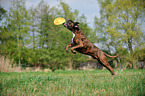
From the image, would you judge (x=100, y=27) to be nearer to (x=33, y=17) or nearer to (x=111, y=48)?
(x=111, y=48)

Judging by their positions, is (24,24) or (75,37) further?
(24,24)

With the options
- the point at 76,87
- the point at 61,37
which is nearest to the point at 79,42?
the point at 76,87

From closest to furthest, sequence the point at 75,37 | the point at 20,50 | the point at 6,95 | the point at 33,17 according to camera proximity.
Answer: the point at 6,95 → the point at 75,37 → the point at 20,50 → the point at 33,17

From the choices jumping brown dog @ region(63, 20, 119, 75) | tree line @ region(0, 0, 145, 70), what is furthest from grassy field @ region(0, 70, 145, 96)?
tree line @ region(0, 0, 145, 70)

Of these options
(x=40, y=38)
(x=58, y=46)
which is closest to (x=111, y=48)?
(x=58, y=46)

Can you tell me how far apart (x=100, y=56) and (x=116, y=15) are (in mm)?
12770

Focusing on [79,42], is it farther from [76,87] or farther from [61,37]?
[61,37]

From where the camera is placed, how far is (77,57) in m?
Result: 17.4

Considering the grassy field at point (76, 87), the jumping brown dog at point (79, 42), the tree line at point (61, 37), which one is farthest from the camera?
the tree line at point (61, 37)

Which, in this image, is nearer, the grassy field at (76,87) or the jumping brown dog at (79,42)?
the grassy field at (76,87)

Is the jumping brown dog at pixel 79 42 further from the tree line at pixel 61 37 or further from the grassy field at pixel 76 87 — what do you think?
the tree line at pixel 61 37

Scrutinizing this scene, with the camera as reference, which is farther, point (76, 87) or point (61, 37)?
point (61, 37)

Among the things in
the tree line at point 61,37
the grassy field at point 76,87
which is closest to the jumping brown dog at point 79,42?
the grassy field at point 76,87

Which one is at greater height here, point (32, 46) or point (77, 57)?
point (32, 46)
